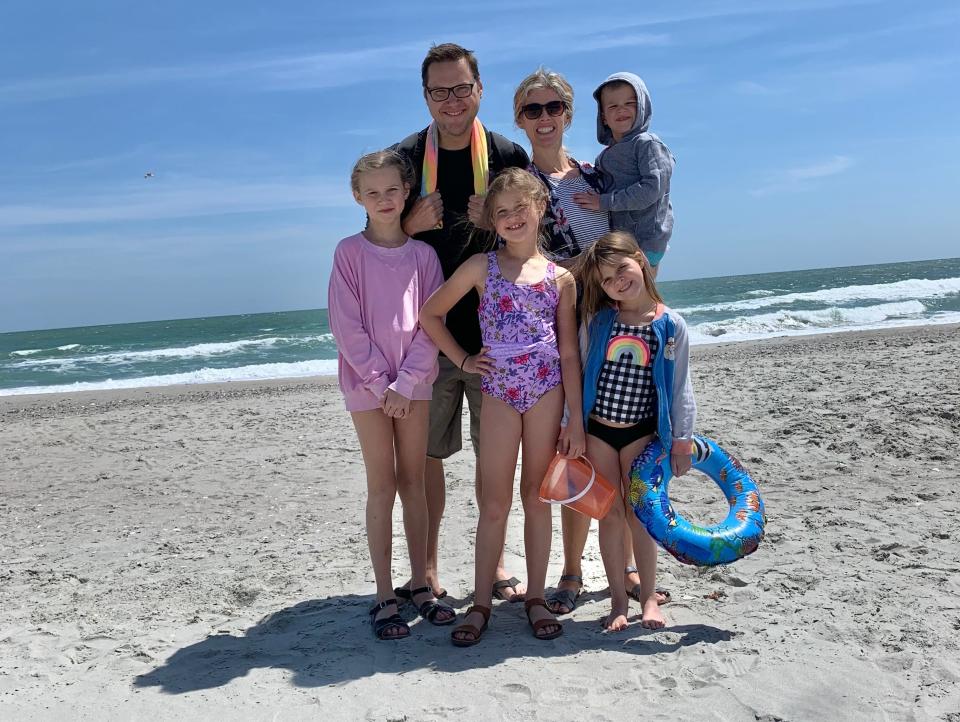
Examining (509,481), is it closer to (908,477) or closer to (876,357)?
(908,477)

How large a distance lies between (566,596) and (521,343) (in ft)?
4.01

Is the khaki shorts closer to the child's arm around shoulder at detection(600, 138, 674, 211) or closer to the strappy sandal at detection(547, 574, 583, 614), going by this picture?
the strappy sandal at detection(547, 574, 583, 614)

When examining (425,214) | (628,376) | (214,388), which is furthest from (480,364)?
(214,388)

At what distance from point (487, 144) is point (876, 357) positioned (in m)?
7.23

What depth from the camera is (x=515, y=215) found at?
10.7 ft

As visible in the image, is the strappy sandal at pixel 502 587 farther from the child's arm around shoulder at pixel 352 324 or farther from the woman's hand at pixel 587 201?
the woman's hand at pixel 587 201

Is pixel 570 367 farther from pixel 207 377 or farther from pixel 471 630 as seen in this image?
pixel 207 377

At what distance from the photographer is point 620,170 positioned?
3.72 m

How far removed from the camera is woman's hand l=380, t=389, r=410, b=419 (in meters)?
3.28

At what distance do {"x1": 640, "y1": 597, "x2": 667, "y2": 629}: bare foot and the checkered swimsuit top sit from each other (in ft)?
2.52

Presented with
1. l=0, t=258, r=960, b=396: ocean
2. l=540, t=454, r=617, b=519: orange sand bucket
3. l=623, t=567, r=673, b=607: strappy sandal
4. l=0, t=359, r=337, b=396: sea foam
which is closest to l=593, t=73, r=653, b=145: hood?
l=540, t=454, r=617, b=519: orange sand bucket

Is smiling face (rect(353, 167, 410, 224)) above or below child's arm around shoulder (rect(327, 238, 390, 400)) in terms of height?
above

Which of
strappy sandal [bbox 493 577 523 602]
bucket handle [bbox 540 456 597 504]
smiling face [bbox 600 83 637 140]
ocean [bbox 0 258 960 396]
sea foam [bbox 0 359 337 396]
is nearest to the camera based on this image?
bucket handle [bbox 540 456 597 504]

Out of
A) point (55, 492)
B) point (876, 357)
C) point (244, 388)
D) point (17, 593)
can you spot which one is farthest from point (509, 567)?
point (244, 388)
